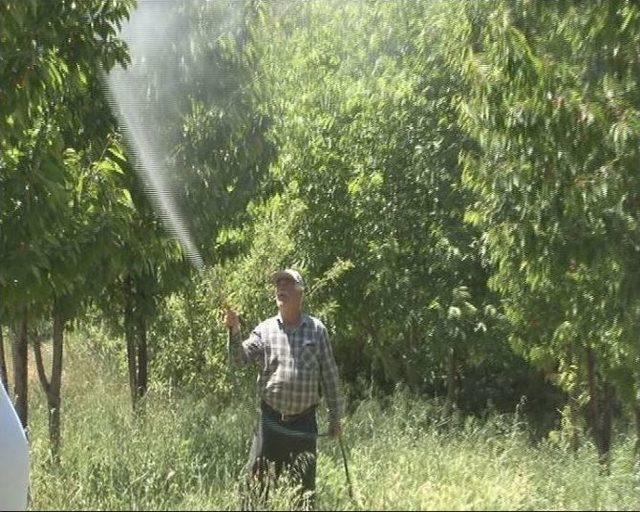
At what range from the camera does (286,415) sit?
6.58 m

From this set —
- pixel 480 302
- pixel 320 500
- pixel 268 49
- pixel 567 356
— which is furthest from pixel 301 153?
pixel 320 500

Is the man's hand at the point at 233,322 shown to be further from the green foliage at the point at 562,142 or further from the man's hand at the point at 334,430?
the green foliage at the point at 562,142

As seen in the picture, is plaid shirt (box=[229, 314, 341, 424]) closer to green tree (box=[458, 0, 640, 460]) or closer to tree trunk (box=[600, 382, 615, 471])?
green tree (box=[458, 0, 640, 460])

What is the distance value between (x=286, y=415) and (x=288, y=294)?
644 mm

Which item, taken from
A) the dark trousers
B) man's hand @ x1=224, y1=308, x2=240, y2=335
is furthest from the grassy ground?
man's hand @ x1=224, y1=308, x2=240, y2=335

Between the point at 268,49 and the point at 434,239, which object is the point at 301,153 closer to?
the point at 434,239

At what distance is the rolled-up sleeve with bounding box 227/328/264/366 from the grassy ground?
0.57 m

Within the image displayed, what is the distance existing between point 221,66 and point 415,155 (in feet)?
17.7

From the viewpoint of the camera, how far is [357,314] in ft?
52.5

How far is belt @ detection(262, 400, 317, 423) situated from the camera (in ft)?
21.6

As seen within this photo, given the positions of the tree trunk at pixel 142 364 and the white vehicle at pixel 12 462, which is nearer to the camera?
the white vehicle at pixel 12 462

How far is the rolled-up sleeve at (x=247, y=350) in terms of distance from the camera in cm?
656

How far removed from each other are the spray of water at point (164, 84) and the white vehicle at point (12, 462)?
4033 millimetres

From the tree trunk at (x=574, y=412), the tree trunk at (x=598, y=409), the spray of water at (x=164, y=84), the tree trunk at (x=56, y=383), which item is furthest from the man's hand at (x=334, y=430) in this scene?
the tree trunk at (x=574, y=412)
